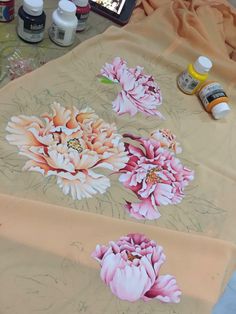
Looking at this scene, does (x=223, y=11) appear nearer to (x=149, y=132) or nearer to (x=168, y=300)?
(x=149, y=132)

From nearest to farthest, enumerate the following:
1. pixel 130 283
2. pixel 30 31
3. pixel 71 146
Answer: pixel 130 283 < pixel 71 146 < pixel 30 31

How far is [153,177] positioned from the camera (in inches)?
29.8

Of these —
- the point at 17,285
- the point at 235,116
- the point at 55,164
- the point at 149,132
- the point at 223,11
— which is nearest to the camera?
the point at 17,285

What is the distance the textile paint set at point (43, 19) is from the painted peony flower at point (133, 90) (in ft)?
0.36

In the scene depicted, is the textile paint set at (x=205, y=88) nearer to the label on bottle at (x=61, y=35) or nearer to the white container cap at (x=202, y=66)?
the white container cap at (x=202, y=66)

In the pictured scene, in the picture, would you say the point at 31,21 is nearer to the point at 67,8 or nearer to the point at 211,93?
the point at 67,8

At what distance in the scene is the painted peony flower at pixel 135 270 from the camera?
62 centimetres

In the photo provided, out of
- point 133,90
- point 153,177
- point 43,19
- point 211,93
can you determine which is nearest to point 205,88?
point 211,93

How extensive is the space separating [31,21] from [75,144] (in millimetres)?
274

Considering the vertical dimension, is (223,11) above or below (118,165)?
above

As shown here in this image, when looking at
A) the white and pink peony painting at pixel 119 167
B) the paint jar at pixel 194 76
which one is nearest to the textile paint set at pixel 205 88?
the paint jar at pixel 194 76

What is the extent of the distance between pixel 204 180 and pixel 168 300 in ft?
0.81

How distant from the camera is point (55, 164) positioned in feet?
2.31

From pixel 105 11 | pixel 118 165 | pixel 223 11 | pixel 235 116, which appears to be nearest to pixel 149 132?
pixel 118 165
